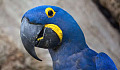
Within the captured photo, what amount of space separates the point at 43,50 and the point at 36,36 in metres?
1.66

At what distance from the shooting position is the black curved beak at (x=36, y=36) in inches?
64.4

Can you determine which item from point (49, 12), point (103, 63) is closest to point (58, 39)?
point (49, 12)

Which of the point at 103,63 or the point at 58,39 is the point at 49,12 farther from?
the point at 103,63

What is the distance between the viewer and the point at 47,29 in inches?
66.0

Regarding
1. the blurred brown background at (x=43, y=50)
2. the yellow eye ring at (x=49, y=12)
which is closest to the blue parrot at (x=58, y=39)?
the yellow eye ring at (x=49, y=12)

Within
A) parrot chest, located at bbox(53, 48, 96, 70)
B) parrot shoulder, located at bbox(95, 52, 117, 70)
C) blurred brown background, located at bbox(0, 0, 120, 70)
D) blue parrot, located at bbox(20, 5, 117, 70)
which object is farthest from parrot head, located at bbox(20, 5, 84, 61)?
blurred brown background, located at bbox(0, 0, 120, 70)

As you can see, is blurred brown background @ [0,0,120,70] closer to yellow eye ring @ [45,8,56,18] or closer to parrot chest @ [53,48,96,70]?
parrot chest @ [53,48,96,70]

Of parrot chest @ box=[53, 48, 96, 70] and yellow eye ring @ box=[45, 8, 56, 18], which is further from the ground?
yellow eye ring @ box=[45, 8, 56, 18]

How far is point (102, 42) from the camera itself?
3.79 metres

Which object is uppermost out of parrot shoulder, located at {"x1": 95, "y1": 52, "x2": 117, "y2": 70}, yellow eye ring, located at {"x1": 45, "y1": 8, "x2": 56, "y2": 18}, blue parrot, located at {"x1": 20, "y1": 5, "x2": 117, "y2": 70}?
yellow eye ring, located at {"x1": 45, "y1": 8, "x2": 56, "y2": 18}

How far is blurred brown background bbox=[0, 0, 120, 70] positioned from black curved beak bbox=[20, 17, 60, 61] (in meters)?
1.54

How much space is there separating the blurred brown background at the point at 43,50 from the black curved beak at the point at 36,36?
1.54 m

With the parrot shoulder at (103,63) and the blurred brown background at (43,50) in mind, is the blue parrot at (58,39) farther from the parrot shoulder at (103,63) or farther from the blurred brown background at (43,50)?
the blurred brown background at (43,50)

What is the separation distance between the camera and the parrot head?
1.65 meters
